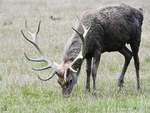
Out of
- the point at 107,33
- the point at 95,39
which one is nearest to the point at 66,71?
the point at 95,39

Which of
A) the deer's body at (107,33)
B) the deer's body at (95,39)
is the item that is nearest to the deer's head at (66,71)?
the deer's body at (95,39)

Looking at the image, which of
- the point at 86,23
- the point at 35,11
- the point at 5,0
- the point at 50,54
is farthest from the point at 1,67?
the point at 5,0

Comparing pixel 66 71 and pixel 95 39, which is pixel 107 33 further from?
pixel 66 71

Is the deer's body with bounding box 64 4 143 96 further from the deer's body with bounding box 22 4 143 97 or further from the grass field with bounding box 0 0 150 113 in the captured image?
the grass field with bounding box 0 0 150 113

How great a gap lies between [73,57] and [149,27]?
37.0 ft

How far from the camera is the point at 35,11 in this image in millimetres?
23297

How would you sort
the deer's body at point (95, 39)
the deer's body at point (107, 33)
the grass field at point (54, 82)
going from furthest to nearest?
the deer's body at point (107, 33) < the deer's body at point (95, 39) < the grass field at point (54, 82)

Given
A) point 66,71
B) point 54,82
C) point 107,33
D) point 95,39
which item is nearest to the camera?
point 66,71

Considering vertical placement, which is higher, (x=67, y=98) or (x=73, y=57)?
(x=73, y=57)

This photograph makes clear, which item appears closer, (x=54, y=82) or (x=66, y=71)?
(x=66, y=71)

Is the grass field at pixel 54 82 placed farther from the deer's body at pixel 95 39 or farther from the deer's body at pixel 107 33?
the deer's body at pixel 107 33

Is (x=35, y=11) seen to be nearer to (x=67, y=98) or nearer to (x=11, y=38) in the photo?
(x=11, y=38)

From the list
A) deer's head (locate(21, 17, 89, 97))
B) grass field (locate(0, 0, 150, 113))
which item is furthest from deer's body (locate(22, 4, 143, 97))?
grass field (locate(0, 0, 150, 113))

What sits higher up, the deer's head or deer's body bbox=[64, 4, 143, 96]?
deer's body bbox=[64, 4, 143, 96]
